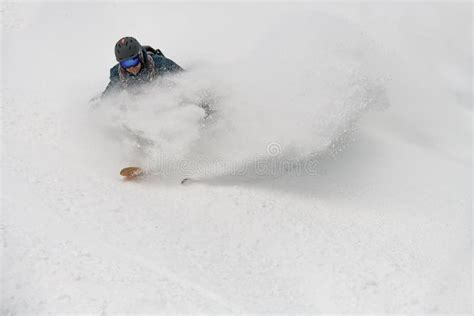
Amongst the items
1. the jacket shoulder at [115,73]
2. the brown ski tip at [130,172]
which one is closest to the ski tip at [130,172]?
the brown ski tip at [130,172]

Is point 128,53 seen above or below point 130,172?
above

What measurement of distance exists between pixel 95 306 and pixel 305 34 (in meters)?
4.22

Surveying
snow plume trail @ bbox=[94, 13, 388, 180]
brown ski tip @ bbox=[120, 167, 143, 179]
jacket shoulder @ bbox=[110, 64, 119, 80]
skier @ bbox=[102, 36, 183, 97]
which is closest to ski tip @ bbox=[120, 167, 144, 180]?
brown ski tip @ bbox=[120, 167, 143, 179]

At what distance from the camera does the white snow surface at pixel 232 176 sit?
306cm

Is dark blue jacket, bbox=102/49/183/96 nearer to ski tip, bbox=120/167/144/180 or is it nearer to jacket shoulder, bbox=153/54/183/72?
jacket shoulder, bbox=153/54/183/72

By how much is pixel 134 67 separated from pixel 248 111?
45.6 inches

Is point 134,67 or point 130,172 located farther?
point 134,67

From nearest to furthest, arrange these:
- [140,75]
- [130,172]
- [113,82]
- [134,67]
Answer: [130,172], [134,67], [140,75], [113,82]

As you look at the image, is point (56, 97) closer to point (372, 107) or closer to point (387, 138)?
point (372, 107)

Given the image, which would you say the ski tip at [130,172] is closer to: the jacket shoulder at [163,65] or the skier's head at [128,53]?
the skier's head at [128,53]

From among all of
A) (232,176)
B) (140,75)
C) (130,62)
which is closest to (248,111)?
(232,176)

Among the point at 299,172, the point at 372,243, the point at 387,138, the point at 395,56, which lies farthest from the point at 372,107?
the point at 395,56

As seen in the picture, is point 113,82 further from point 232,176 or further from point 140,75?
point 232,176

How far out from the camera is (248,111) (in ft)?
16.0
